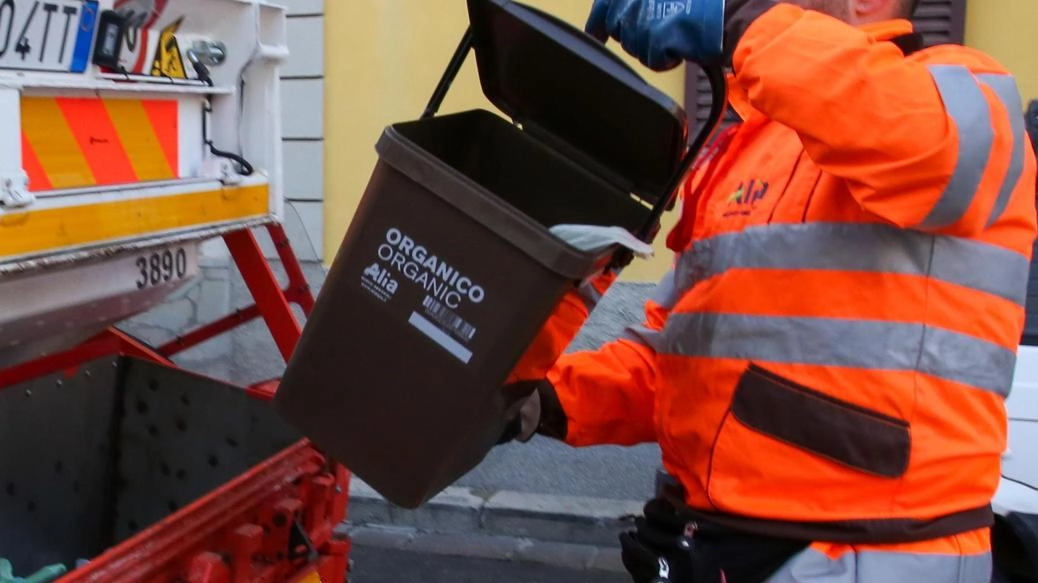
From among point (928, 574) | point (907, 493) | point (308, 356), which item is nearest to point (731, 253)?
point (907, 493)

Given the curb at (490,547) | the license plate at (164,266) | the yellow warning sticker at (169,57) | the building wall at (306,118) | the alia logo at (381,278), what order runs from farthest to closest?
1. the building wall at (306,118)
2. the curb at (490,547)
3. the license plate at (164,266)
4. the yellow warning sticker at (169,57)
5. the alia logo at (381,278)

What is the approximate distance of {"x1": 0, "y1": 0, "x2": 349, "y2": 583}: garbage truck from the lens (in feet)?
6.19

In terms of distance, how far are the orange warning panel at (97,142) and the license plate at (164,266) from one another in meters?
0.20

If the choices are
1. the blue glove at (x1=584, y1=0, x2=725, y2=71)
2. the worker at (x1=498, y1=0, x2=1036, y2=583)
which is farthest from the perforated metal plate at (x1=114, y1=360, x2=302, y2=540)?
the blue glove at (x1=584, y1=0, x2=725, y2=71)

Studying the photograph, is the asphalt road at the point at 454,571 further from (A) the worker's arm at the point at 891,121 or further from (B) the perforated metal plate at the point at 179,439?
(A) the worker's arm at the point at 891,121

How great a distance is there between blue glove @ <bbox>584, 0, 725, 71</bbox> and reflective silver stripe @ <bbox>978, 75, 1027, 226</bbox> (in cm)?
36

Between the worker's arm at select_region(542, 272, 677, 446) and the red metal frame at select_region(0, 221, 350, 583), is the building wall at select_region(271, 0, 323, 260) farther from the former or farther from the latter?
the worker's arm at select_region(542, 272, 677, 446)

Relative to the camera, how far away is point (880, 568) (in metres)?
1.58

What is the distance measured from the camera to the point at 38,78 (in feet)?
6.10

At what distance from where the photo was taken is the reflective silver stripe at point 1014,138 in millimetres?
1514

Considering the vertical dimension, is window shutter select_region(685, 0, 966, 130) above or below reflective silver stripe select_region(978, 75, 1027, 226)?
below

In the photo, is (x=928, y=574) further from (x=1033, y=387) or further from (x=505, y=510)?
(x=505, y=510)

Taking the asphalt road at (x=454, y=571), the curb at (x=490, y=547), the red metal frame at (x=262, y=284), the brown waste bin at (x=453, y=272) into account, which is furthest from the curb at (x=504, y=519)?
the brown waste bin at (x=453, y=272)

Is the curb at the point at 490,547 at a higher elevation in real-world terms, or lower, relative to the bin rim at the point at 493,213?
lower
